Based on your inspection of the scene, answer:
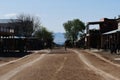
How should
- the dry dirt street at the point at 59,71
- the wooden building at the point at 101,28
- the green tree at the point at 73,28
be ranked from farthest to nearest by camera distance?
the green tree at the point at 73,28 < the wooden building at the point at 101,28 < the dry dirt street at the point at 59,71

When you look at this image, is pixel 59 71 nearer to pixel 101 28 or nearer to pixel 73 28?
pixel 101 28

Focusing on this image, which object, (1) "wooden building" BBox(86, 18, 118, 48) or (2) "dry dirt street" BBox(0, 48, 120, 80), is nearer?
(2) "dry dirt street" BBox(0, 48, 120, 80)

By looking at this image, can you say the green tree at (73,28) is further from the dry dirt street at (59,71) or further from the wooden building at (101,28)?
the dry dirt street at (59,71)

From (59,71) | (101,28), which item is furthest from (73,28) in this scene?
(59,71)

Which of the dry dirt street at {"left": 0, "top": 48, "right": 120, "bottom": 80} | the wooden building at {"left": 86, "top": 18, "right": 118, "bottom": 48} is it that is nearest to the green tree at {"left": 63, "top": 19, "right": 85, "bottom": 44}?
the wooden building at {"left": 86, "top": 18, "right": 118, "bottom": 48}

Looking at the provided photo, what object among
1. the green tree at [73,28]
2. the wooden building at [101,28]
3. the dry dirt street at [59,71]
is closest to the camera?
the dry dirt street at [59,71]

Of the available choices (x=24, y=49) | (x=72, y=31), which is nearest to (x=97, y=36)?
(x=24, y=49)

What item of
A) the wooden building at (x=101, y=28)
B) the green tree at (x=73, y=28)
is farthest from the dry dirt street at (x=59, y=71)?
the green tree at (x=73, y=28)

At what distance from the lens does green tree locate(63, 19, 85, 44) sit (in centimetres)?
16512

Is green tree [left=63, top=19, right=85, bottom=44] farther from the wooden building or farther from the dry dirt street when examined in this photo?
the dry dirt street

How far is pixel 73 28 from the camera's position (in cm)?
16825

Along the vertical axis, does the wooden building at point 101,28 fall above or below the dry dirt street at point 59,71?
above

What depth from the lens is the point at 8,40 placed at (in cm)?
7012

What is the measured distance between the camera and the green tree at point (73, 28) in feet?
542
